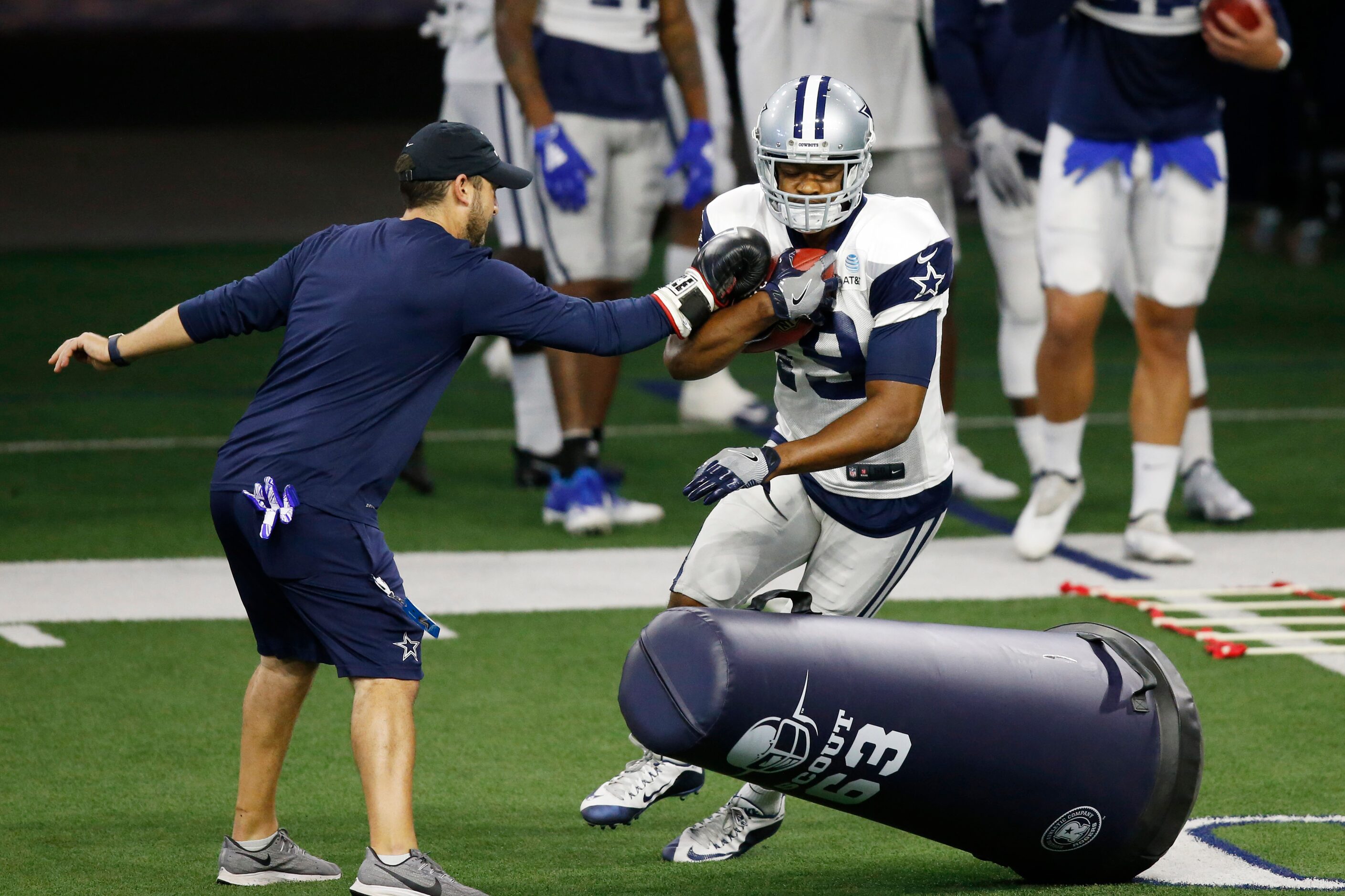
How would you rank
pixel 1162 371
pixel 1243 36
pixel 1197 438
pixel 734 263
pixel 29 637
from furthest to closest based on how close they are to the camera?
1. pixel 1197 438
2. pixel 1162 371
3. pixel 1243 36
4. pixel 29 637
5. pixel 734 263

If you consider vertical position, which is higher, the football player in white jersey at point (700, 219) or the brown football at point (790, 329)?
the brown football at point (790, 329)

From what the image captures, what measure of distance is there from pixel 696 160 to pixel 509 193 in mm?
808

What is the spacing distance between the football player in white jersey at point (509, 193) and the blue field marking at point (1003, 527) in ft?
3.08

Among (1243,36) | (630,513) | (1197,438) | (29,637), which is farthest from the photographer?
(1197,438)

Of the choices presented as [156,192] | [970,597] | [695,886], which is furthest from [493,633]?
[156,192]

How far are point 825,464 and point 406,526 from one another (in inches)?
139

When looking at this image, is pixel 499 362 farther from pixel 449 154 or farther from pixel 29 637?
pixel 449 154

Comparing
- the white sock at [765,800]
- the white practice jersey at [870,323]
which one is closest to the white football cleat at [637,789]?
the white sock at [765,800]

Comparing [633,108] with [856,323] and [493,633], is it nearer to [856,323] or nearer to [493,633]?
[493,633]

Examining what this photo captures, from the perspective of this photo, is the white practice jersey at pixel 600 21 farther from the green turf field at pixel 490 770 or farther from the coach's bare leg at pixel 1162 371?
the green turf field at pixel 490 770

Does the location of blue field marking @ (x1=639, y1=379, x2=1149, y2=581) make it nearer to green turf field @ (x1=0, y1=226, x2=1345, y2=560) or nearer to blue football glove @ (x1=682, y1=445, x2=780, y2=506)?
green turf field @ (x1=0, y1=226, x2=1345, y2=560)

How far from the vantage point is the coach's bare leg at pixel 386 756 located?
10.9 ft

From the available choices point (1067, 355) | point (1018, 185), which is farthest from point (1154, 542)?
point (1018, 185)

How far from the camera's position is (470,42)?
7.33 meters
